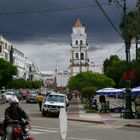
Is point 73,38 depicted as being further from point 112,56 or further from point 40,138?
point 40,138

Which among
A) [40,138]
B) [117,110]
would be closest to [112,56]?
[117,110]

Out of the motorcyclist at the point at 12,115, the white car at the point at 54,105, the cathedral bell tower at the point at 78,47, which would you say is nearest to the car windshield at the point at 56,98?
the white car at the point at 54,105

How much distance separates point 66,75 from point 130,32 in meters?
155

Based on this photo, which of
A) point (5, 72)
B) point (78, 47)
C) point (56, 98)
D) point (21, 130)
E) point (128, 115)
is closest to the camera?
point (21, 130)

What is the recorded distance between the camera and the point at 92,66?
19650 centimetres

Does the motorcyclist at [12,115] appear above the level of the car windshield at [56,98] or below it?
below

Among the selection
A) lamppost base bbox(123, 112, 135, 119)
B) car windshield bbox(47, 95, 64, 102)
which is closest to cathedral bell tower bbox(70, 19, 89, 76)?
car windshield bbox(47, 95, 64, 102)

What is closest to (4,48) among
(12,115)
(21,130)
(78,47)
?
(78,47)

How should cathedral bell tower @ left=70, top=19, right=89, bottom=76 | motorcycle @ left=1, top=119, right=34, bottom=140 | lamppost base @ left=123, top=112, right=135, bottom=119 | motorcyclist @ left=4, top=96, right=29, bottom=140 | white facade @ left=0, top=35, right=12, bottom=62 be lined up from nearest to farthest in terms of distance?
Result: motorcycle @ left=1, top=119, right=34, bottom=140, motorcyclist @ left=4, top=96, right=29, bottom=140, lamppost base @ left=123, top=112, right=135, bottom=119, white facade @ left=0, top=35, right=12, bottom=62, cathedral bell tower @ left=70, top=19, right=89, bottom=76

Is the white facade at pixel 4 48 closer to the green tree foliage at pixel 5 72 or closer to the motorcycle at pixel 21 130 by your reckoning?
the green tree foliage at pixel 5 72

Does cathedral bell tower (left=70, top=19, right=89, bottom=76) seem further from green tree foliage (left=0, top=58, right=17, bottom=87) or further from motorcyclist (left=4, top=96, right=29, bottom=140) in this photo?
motorcyclist (left=4, top=96, right=29, bottom=140)

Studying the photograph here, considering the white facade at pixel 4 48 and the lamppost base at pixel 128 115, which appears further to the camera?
the white facade at pixel 4 48

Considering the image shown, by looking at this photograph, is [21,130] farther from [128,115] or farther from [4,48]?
[4,48]

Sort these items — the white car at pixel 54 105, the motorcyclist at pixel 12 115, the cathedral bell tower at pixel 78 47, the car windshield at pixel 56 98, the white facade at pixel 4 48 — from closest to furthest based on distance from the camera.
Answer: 1. the motorcyclist at pixel 12 115
2. the white car at pixel 54 105
3. the car windshield at pixel 56 98
4. the white facade at pixel 4 48
5. the cathedral bell tower at pixel 78 47
